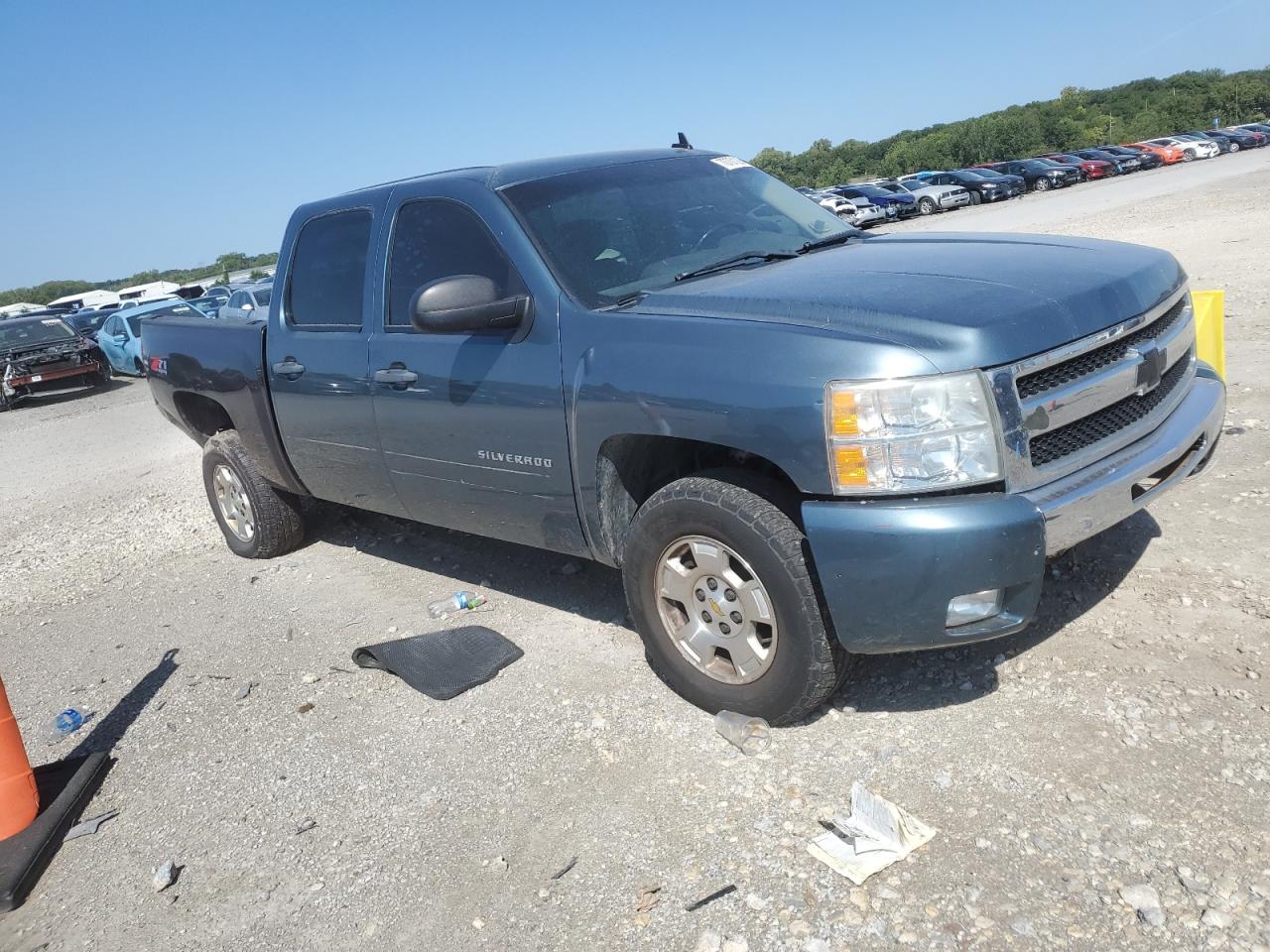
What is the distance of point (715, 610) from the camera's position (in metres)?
3.45

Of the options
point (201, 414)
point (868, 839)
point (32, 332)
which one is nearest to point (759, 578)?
point (868, 839)

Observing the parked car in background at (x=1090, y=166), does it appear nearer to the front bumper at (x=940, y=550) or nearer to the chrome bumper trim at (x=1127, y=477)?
the chrome bumper trim at (x=1127, y=477)

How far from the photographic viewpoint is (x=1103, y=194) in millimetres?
32594

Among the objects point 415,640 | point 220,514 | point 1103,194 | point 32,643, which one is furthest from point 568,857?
point 1103,194

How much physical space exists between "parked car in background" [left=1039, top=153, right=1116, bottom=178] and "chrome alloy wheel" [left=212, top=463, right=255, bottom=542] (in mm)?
45303

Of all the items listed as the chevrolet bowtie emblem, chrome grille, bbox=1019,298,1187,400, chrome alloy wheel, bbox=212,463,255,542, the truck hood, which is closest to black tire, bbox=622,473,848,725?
the truck hood

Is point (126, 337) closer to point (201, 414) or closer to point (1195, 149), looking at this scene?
point (201, 414)

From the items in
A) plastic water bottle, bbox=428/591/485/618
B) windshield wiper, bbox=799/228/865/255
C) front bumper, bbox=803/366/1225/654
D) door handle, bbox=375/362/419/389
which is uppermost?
windshield wiper, bbox=799/228/865/255

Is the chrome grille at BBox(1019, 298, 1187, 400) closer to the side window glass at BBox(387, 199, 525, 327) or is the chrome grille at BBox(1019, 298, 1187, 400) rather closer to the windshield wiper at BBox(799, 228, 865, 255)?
the windshield wiper at BBox(799, 228, 865, 255)

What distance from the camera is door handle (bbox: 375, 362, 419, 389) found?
4.33m

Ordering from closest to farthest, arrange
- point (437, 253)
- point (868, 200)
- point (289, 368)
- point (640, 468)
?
1. point (640, 468)
2. point (437, 253)
3. point (289, 368)
4. point (868, 200)

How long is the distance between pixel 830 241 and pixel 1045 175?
1704 inches

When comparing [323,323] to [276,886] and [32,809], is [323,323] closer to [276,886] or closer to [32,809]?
[32,809]

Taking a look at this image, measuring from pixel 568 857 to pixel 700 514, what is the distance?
1127mm
